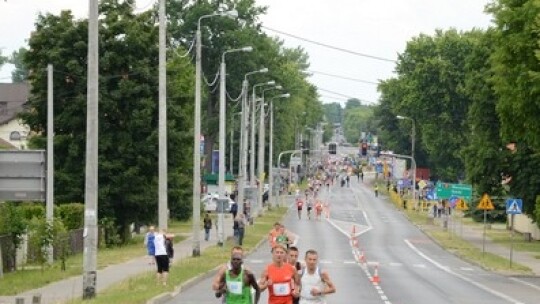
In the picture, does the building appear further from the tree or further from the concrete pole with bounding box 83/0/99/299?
the concrete pole with bounding box 83/0/99/299

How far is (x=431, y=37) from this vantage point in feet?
461

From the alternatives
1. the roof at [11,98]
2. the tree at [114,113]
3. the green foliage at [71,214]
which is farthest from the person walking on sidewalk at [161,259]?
the roof at [11,98]

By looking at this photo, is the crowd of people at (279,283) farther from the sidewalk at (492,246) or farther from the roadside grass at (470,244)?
the roadside grass at (470,244)

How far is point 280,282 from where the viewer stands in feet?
60.1

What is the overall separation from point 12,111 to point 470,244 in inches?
2609

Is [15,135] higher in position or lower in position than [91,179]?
higher

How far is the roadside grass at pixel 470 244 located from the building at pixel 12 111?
35.6 metres

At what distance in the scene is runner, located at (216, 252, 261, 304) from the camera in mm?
18531

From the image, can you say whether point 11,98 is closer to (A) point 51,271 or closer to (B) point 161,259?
(A) point 51,271

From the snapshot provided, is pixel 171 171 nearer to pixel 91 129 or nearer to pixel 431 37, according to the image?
pixel 91 129

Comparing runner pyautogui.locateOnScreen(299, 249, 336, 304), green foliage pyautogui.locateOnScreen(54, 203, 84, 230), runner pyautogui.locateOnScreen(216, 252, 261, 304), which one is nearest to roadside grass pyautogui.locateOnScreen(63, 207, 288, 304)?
green foliage pyautogui.locateOnScreen(54, 203, 84, 230)

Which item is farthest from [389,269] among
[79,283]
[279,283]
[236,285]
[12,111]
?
[12,111]

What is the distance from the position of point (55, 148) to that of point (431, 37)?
81881 mm

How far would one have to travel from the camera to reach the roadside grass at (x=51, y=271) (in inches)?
1452
